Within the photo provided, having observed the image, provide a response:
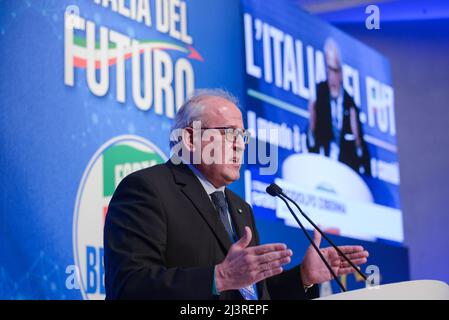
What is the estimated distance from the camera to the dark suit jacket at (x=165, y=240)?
2.36 m

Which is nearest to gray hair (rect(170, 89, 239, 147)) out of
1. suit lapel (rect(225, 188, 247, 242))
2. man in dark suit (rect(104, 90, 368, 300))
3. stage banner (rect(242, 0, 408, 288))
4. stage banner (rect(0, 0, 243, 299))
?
man in dark suit (rect(104, 90, 368, 300))

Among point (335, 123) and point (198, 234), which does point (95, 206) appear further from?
point (335, 123)

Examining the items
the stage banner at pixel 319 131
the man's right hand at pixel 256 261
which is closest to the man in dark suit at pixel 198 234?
the man's right hand at pixel 256 261

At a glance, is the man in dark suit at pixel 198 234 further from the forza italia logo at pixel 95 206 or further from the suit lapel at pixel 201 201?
the forza italia logo at pixel 95 206

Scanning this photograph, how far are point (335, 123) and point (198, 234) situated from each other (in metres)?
3.54

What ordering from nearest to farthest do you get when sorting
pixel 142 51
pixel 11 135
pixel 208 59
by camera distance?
pixel 11 135
pixel 142 51
pixel 208 59

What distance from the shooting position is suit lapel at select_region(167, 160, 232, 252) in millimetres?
2744

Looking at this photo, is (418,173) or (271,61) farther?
(418,173)

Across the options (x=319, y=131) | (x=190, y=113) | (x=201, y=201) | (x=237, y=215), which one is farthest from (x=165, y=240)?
(x=319, y=131)

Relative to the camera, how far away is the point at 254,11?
17.8ft

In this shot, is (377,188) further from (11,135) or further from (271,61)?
(11,135)

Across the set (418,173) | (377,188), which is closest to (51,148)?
(377,188)

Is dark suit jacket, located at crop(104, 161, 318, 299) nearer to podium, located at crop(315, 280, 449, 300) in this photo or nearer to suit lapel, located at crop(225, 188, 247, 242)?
suit lapel, located at crop(225, 188, 247, 242)

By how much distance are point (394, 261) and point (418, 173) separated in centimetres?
157
